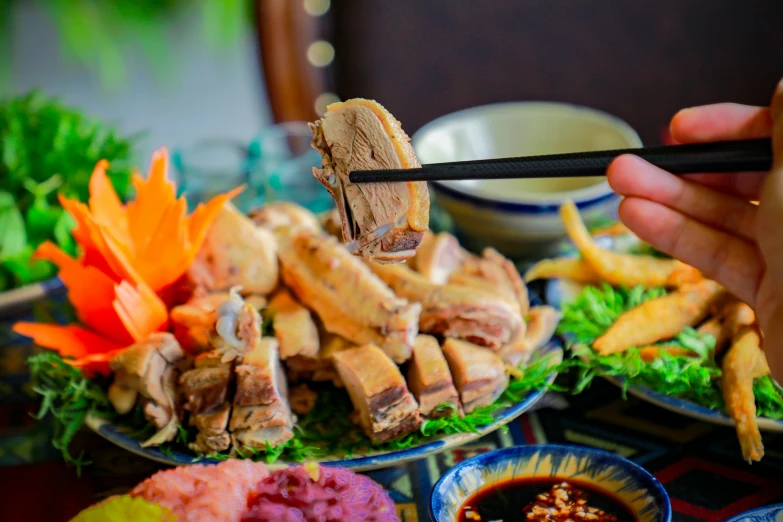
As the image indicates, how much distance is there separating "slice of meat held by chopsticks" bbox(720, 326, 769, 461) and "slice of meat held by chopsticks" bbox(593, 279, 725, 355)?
0.37 feet

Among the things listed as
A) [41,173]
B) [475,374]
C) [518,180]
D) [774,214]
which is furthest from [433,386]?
[41,173]

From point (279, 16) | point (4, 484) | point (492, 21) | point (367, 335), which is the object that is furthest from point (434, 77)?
point (4, 484)

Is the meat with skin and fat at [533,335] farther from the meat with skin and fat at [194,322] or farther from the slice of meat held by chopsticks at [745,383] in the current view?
the meat with skin and fat at [194,322]

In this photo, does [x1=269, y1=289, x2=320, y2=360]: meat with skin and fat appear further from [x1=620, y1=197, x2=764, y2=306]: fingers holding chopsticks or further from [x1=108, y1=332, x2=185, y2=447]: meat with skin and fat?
[x1=620, y1=197, x2=764, y2=306]: fingers holding chopsticks

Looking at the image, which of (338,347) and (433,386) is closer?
(433,386)

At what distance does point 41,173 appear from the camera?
1896 millimetres

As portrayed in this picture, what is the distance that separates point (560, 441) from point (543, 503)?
258 millimetres

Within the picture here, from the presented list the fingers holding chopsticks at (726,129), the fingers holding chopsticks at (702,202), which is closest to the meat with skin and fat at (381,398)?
the fingers holding chopsticks at (702,202)

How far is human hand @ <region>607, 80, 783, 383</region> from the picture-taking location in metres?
1.12

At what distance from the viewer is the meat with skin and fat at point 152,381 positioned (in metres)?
1.23

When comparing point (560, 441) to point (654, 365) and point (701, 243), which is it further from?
point (701, 243)

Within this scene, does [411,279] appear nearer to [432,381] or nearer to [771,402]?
[432,381]

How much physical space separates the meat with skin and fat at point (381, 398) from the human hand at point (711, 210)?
1.50ft

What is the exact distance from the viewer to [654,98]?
2.69 m
